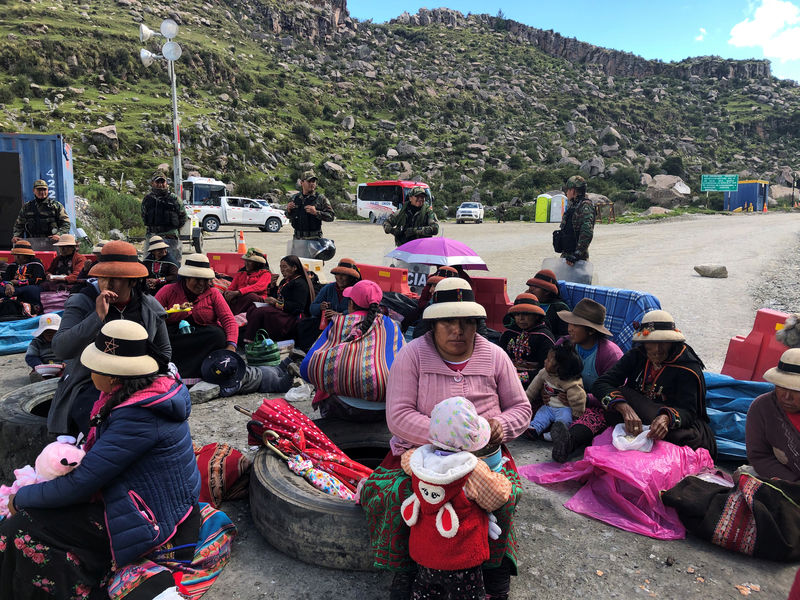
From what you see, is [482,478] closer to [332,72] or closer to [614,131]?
[614,131]

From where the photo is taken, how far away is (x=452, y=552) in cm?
226

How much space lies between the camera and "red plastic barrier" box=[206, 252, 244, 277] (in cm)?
1034

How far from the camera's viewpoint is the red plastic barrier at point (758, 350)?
5.18 m

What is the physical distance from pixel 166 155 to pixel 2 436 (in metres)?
44.3

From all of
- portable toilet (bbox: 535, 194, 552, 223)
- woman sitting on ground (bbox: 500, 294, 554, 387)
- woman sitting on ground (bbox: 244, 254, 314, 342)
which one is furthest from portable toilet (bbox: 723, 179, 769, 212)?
woman sitting on ground (bbox: 500, 294, 554, 387)

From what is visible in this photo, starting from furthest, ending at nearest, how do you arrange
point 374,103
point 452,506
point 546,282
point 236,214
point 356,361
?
point 374,103 < point 236,214 < point 546,282 < point 356,361 < point 452,506

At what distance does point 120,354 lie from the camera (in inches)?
100

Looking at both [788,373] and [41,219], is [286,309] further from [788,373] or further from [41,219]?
[41,219]

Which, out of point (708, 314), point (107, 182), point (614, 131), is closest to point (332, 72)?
point (614, 131)

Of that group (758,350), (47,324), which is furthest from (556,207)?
(47,324)

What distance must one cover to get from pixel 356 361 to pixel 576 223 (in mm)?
4424

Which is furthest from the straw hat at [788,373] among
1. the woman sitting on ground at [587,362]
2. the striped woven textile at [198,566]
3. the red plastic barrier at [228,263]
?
the red plastic barrier at [228,263]

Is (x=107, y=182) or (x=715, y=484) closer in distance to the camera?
(x=715, y=484)

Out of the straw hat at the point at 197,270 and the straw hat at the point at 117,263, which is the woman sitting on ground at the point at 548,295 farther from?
the straw hat at the point at 117,263
